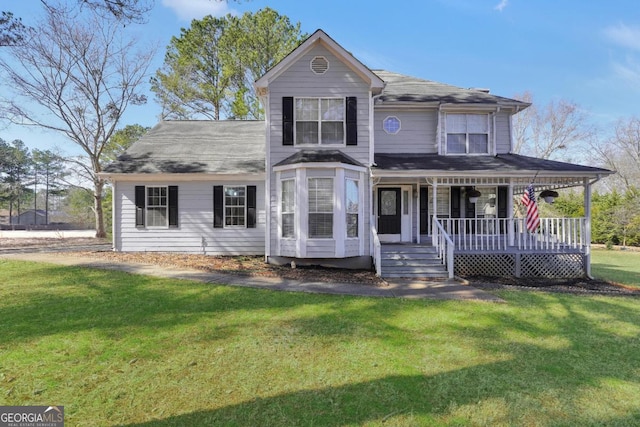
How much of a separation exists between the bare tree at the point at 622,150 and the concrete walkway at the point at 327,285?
1404 inches

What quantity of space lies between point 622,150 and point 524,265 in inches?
1327

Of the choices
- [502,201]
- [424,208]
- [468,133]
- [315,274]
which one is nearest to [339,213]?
[315,274]

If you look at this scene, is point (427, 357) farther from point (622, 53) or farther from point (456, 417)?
point (622, 53)

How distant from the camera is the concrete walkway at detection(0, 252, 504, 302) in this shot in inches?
295

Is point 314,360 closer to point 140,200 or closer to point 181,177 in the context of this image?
point 181,177

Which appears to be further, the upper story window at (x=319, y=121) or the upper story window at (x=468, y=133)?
the upper story window at (x=468, y=133)

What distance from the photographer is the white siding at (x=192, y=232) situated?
487 inches

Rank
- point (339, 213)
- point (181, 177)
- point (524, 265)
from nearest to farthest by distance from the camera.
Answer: point (339, 213)
point (524, 265)
point (181, 177)

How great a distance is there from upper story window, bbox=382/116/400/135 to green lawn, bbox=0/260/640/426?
7616 millimetres

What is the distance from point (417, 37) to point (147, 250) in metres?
14.5

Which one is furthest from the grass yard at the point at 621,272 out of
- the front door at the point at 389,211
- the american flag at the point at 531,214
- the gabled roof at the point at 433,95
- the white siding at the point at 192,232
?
the white siding at the point at 192,232

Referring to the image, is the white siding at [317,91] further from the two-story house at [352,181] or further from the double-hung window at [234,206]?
the double-hung window at [234,206]

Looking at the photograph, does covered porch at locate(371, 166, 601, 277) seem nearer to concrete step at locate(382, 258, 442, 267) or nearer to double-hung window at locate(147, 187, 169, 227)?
concrete step at locate(382, 258, 442, 267)

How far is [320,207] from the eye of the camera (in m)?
10.0
